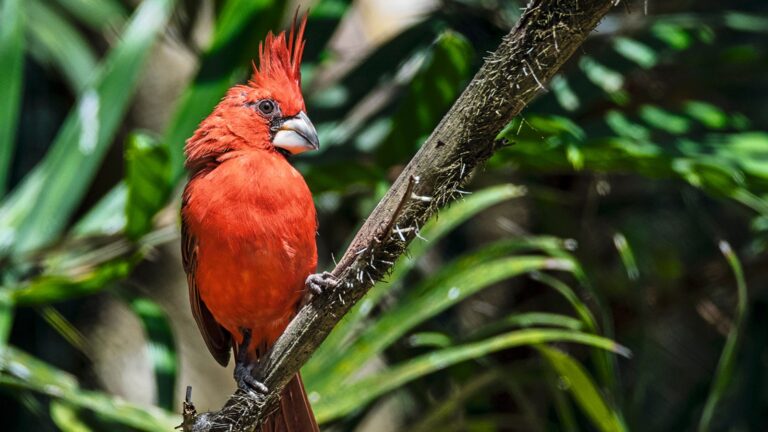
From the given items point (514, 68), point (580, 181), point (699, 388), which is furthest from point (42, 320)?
point (514, 68)

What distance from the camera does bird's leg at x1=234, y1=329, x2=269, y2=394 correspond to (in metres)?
2.00

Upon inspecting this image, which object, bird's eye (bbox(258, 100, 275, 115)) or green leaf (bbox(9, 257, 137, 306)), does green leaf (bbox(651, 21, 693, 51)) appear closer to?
bird's eye (bbox(258, 100, 275, 115))

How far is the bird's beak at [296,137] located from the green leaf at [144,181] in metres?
0.33

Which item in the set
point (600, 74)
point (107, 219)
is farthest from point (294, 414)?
point (600, 74)

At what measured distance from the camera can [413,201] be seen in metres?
1.72

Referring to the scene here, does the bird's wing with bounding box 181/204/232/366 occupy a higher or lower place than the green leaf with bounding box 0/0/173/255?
lower

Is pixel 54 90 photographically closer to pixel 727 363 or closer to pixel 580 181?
pixel 580 181

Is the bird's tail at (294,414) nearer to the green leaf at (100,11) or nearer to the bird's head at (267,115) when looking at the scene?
the bird's head at (267,115)

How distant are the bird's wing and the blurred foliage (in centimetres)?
23

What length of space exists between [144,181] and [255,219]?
51 centimetres

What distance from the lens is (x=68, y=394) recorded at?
263cm

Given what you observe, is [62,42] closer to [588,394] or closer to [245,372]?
[245,372]

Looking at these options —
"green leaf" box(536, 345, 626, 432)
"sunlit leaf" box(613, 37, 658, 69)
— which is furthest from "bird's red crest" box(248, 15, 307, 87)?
"sunlit leaf" box(613, 37, 658, 69)

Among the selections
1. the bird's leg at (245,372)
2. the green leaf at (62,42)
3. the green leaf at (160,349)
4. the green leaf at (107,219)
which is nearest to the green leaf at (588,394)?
the bird's leg at (245,372)
